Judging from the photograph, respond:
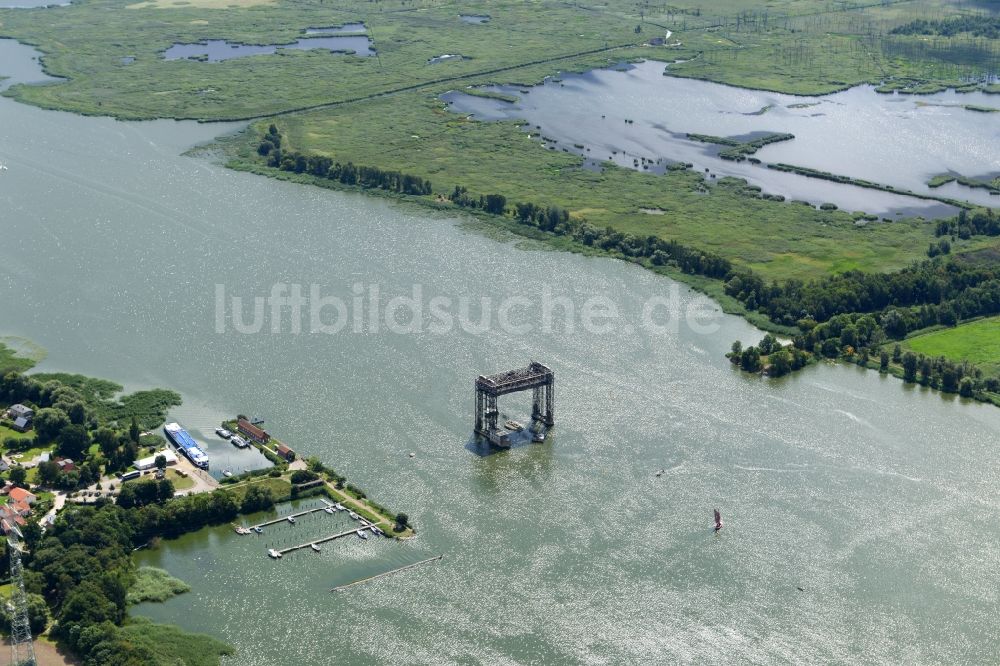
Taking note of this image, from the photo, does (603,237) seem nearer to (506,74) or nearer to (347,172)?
(347,172)

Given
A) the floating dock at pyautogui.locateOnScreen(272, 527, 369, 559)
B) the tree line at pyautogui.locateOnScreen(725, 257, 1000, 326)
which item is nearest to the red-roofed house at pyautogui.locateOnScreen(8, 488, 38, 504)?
the floating dock at pyautogui.locateOnScreen(272, 527, 369, 559)

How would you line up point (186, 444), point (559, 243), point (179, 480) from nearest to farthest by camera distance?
point (179, 480), point (186, 444), point (559, 243)

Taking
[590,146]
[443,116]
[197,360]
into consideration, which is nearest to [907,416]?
[197,360]

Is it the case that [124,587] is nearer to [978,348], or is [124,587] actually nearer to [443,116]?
[978,348]

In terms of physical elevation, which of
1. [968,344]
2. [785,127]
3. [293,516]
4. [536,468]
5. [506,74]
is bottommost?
[293,516]

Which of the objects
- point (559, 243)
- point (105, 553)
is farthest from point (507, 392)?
point (559, 243)

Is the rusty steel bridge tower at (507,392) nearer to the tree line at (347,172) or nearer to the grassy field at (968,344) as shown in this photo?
the grassy field at (968,344)
